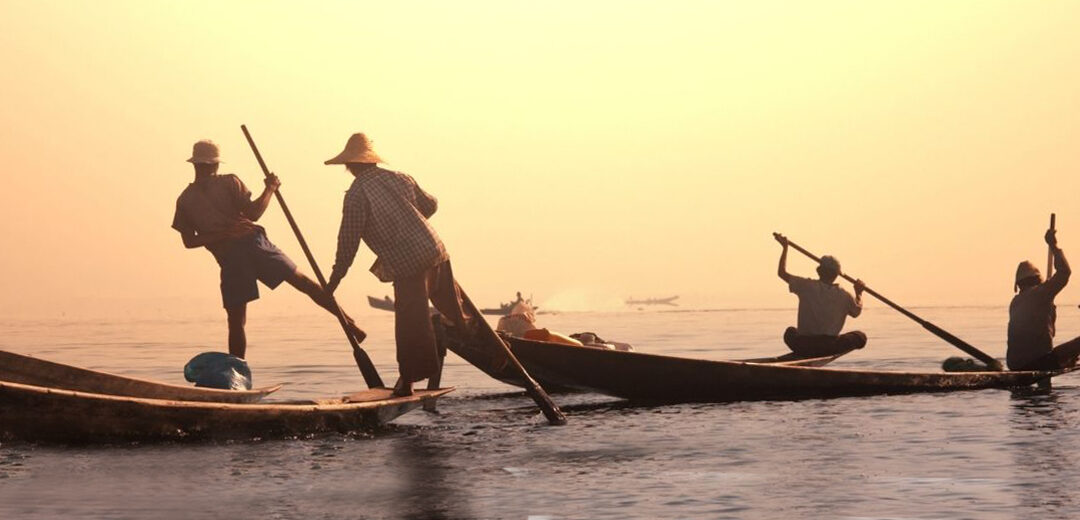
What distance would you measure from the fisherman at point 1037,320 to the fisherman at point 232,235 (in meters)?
6.42

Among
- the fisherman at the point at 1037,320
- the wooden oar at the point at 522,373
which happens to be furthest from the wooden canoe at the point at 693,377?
the fisherman at the point at 1037,320

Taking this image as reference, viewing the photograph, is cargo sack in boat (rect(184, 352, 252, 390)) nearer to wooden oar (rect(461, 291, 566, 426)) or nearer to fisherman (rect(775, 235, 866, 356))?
wooden oar (rect(461, 291, 566, 426))

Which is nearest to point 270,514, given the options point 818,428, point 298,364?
point 818,428

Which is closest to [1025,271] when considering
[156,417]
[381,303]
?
[156,417]

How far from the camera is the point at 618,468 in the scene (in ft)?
26.6

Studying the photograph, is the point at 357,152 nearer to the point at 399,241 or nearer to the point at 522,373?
the point at 399,241

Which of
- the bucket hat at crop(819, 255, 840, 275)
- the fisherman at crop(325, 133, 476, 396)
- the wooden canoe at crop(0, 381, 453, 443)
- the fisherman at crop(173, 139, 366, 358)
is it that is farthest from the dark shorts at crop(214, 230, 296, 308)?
the bucket hat at crop(819, 255, 840, 275)

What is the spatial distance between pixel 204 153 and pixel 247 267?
3.28ft

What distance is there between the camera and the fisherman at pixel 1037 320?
501 inches

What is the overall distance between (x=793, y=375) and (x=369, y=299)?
82.0 meters

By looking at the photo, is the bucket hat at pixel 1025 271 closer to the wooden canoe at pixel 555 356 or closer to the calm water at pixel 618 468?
the calm water at pixel 618 468

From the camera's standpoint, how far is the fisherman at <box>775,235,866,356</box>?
14.1 metres

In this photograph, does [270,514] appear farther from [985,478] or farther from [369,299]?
[369,299]

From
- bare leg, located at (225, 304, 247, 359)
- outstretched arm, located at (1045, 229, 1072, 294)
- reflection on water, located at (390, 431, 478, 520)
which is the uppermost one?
outstretched arm, located at (1045, 229, 1072, 294)
